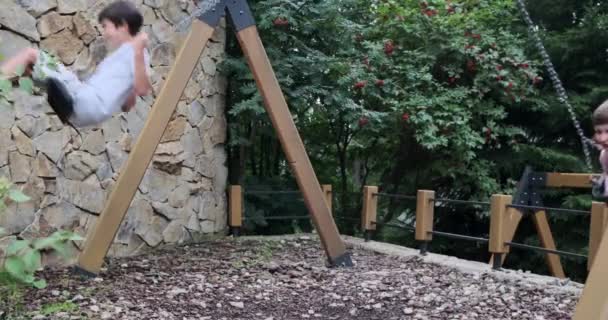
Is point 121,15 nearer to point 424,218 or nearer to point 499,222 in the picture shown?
point 499,222

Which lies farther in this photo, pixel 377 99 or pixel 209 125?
pixel 377 99

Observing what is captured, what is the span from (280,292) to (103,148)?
210 centimetres

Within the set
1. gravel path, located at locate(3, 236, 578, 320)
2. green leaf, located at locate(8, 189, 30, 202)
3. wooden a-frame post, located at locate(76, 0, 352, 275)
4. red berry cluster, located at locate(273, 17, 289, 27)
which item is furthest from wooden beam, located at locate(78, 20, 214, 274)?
green leaf, located at locate(8, 189, 30, 202)

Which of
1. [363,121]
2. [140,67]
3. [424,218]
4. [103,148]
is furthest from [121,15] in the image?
[363,121]

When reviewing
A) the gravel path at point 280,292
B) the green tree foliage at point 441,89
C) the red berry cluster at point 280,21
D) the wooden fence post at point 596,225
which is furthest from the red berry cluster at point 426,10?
the wooden fence post at point 596,225

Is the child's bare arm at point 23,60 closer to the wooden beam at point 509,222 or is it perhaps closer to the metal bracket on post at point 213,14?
the metal bracket on post at point 213,14

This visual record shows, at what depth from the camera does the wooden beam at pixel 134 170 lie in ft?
13.7

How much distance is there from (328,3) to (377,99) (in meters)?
1.44

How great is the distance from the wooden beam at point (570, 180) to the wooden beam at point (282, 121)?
204 centimetres

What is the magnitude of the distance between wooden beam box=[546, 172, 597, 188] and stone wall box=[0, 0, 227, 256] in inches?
125

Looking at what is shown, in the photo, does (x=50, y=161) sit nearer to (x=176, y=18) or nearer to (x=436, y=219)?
(x=176, y=18)

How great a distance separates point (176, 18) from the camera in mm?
5938

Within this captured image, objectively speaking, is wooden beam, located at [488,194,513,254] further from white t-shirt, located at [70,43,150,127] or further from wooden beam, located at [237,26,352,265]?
white t-shirt, located at [70,43,150,127]

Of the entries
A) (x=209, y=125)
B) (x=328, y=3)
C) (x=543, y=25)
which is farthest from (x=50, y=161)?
(x=543, y=25)
